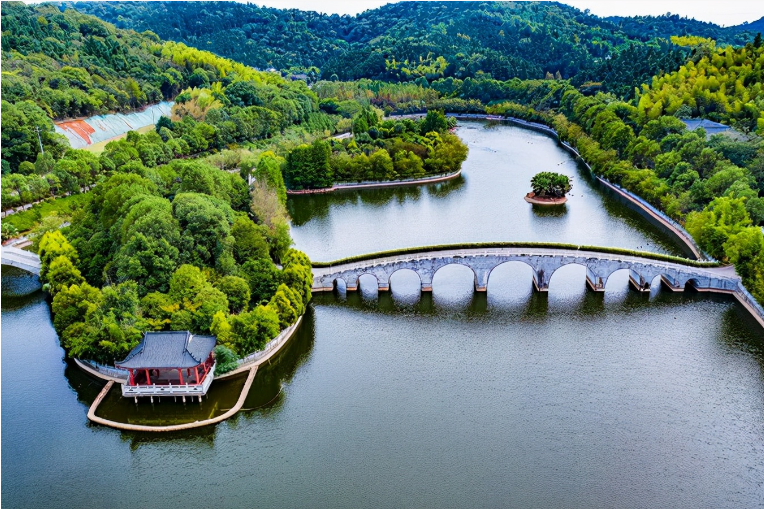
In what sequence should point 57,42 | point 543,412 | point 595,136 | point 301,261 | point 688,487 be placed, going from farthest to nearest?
point 57,42 < point 595,136 < point 301,261 < point 543,412 < point 688,487

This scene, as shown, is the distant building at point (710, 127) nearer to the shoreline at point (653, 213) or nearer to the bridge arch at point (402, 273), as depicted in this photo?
the shoreline at point (653, 213)

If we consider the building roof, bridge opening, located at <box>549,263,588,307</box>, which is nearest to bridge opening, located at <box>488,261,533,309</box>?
bridge opening, located at <box>549,263,588,307</box>

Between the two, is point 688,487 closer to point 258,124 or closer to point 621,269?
point 621,269

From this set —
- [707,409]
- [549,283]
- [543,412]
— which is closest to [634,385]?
[707,409]

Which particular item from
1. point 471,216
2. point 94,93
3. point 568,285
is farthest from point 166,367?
point 94,93

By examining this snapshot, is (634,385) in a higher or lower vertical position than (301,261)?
lower

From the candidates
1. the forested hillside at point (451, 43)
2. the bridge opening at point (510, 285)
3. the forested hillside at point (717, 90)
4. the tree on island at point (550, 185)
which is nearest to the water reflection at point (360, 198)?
the tree on island at point (550, 185)

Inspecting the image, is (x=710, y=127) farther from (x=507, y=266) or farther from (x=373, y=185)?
(x=373, y=185)
